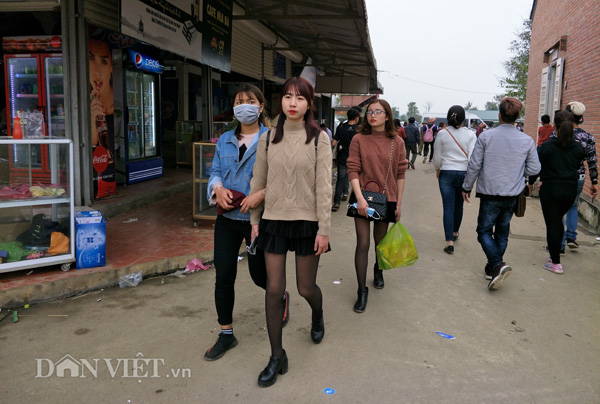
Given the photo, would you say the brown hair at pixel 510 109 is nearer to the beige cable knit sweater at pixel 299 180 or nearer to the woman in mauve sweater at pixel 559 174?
the woman in mauve sweater at pixel 559 174

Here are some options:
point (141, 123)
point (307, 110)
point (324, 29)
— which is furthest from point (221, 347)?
point (324, 29)

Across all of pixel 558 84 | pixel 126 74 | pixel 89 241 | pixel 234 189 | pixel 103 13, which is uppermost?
pixel 103 13

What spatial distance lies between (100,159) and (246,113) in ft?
16.9

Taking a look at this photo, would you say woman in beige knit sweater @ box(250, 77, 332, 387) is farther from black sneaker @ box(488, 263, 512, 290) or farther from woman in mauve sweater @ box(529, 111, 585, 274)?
woman in mauve sweater @ box(529, 111, 585, 274)

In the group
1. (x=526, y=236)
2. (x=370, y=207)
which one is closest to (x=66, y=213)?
→ (x=370, y=207)

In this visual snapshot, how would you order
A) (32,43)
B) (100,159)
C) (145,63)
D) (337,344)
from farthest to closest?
(145,63) → (100,159) → (32,43) → (337,344)

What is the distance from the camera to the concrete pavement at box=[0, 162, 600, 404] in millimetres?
2918

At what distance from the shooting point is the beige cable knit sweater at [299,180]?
2.97m

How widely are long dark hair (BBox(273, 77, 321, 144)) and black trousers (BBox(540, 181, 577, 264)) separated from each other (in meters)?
3.52

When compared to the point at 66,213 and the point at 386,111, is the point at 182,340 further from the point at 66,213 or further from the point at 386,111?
the point at 386,111

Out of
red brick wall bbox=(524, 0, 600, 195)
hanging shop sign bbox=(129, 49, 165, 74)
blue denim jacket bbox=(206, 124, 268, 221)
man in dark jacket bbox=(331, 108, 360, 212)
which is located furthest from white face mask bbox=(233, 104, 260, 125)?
red brick wall bbox=(524, 0, 600, 195)

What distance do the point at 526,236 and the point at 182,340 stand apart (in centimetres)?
556

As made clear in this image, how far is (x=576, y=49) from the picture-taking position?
1104 centimetres

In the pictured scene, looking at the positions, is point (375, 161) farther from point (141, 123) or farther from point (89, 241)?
point (141, 123)
